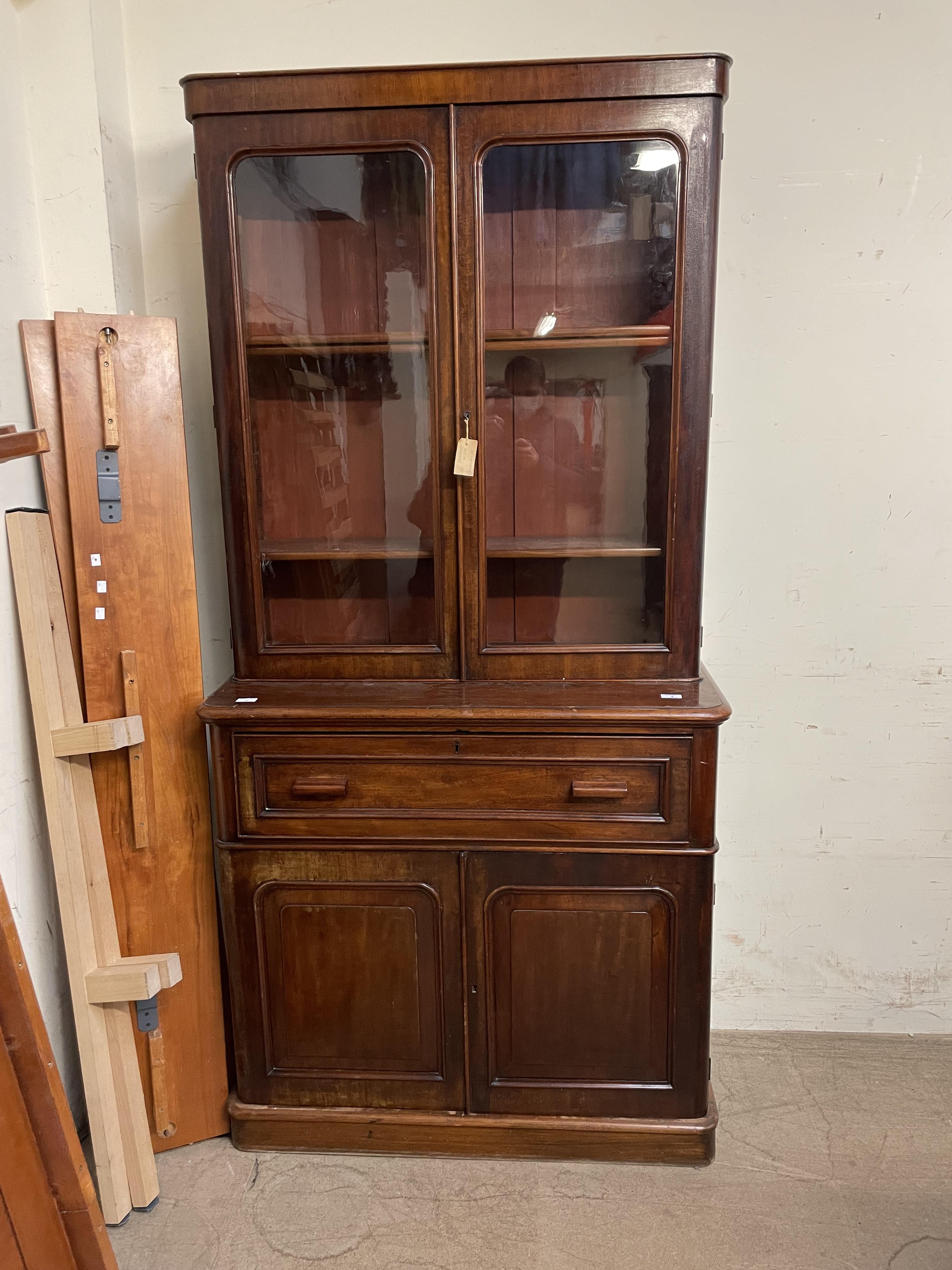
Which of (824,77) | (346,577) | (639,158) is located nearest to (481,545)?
(346,577)

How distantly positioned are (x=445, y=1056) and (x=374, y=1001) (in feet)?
0.62

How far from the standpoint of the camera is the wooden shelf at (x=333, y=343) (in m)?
1.80

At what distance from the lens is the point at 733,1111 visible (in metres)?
2.06

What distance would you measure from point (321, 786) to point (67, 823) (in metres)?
0.50

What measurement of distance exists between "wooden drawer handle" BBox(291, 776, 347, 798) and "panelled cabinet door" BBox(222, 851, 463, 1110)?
130mm

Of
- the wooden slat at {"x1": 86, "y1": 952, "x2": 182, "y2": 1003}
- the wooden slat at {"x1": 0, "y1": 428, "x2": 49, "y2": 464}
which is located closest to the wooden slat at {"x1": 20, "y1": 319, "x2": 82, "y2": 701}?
the wooden slat at {"x1": 0, "y1": 428, "x2": 49, "y2": 464}

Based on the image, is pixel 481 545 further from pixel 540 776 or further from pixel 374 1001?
pixel 374 1001

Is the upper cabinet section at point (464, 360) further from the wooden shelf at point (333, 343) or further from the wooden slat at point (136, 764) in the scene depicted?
the wooden slat at point (136, 764)

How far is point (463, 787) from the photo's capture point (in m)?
1.81

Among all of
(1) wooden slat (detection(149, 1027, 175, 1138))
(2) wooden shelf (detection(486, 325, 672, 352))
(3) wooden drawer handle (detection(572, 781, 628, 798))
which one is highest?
(2) wooden shelf (detection(486, 325, 672, 352))

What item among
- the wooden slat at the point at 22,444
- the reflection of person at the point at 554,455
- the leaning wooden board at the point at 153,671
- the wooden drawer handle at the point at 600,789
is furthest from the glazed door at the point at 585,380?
the wooden slat at the point at 22,444

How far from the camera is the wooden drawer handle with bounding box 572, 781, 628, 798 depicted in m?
1.78

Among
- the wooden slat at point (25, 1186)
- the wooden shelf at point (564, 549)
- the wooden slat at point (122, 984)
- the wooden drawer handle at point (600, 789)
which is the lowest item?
the wooden slat at point (25, 1186)

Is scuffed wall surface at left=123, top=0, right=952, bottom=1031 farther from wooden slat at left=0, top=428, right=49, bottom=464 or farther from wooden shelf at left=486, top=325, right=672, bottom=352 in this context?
wooden slat at left=0, top=428, right=49, bottom=464
